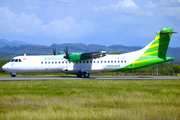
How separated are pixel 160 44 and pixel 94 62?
34.9ft

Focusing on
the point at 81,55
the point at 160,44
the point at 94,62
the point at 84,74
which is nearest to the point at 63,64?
the point at 81,55

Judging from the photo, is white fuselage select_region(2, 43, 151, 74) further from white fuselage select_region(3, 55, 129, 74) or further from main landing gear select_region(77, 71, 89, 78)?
main landing gear select_region(77, 71, 89, 78)

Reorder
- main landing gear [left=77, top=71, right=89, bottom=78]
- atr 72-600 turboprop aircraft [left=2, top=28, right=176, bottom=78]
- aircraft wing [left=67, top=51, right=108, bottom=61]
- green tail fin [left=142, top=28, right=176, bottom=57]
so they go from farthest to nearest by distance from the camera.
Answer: green tail fin [left=142, top=28, right=176, bottom=57] < main landing gear [left=77, top=71, right=89, bottom=78] < atr 72-600 turboprop aircraft [left=2, top=28, right=176, bottom=78] < aircraft wing [left=67, top=51, right=108, bottom=61]

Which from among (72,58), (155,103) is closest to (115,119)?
(155,103)

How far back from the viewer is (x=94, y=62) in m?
33.6

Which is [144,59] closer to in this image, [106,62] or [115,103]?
[106,62]

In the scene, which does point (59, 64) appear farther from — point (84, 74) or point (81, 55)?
point (84, 74)

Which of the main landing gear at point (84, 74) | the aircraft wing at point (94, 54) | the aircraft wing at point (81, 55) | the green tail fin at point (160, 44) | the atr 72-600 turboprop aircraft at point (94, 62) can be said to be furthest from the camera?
the green tail fin at point (160, 44)

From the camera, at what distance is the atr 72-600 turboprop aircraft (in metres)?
32.8

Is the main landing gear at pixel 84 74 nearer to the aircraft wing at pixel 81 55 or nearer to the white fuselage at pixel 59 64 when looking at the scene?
the white fuselage at pixel 59 64

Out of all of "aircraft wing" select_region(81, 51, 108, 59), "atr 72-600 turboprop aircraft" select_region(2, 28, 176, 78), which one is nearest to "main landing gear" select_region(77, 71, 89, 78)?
"atr 72-600 turboprop aircraft" select_region(2, 28, 176, 78)

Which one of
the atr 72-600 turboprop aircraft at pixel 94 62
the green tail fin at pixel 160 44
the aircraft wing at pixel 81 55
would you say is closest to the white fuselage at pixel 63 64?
the atr 72-600 turboprop aircraft at pixel 94 62

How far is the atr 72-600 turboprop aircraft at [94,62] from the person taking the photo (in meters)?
32.8

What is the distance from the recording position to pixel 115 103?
518 inches
